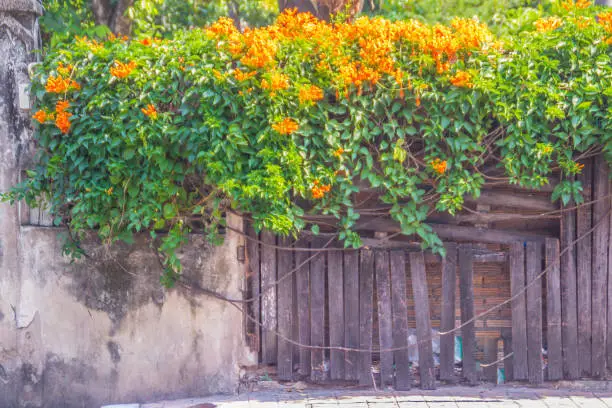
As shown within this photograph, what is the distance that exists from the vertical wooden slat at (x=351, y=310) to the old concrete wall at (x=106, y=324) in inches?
36.1

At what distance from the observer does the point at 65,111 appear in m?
4.97

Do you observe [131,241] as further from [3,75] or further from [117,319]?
[3,75]

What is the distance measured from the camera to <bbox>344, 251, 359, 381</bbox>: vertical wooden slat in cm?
548

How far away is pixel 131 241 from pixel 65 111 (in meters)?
1.10

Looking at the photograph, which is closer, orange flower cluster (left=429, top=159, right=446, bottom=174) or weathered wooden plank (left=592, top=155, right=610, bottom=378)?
orange flower cluster (left=429, top=159, right=446, bottom=174)

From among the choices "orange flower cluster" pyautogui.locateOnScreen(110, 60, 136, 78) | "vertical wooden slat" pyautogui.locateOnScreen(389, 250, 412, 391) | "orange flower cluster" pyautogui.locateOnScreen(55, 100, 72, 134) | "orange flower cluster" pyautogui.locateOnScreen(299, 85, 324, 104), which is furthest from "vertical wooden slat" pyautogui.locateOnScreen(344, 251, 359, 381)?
"orange flower cluster" pyautogui.locateOnScreen(55, 100, 72, 134)

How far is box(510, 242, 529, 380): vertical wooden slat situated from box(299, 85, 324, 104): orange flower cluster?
208cm

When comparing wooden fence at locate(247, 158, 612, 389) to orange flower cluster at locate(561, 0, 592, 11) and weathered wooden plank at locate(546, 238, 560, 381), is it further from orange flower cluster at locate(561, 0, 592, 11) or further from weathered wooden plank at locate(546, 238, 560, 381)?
orange flower cluster at locate(561, 0, 592, 11)

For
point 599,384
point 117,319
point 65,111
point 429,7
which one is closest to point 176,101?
point 65,111

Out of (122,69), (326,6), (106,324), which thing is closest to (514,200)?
(326,6)

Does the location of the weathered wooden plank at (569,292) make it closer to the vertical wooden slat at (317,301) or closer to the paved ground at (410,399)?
the paved ground at (410,399)

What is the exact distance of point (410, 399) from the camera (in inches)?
209

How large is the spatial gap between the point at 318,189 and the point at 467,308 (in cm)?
168

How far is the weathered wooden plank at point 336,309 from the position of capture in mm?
5477
